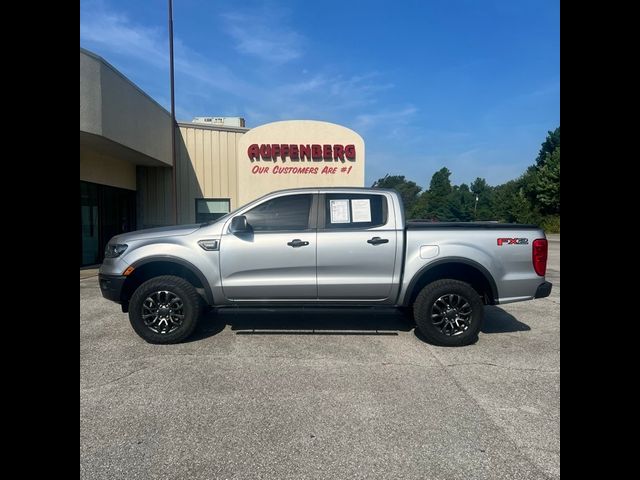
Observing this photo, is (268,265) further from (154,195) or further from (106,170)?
(154,195)

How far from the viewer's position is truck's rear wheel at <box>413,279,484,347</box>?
15.5 feet

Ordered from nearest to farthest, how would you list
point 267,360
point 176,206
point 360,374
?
1. point 360,374
2. point 267,360
3. point 176,206

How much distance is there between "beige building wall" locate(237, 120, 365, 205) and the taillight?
1027 cm

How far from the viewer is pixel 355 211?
4.96m

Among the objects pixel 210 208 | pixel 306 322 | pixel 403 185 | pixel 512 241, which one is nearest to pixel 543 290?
pixel 512 241

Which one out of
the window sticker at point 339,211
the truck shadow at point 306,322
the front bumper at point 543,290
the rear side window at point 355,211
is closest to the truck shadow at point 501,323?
the front bumper at point 543,290

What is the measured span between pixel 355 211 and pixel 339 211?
205mm

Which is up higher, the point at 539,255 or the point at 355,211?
the point at 355,211

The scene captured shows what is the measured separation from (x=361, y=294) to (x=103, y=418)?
2.93 metres

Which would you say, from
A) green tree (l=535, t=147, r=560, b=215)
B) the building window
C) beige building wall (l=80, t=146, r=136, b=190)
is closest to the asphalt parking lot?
beige building wall (l=80, t=146, r=136, b=190)

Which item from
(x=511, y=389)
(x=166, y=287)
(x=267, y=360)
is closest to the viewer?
(x=511, y=389)
